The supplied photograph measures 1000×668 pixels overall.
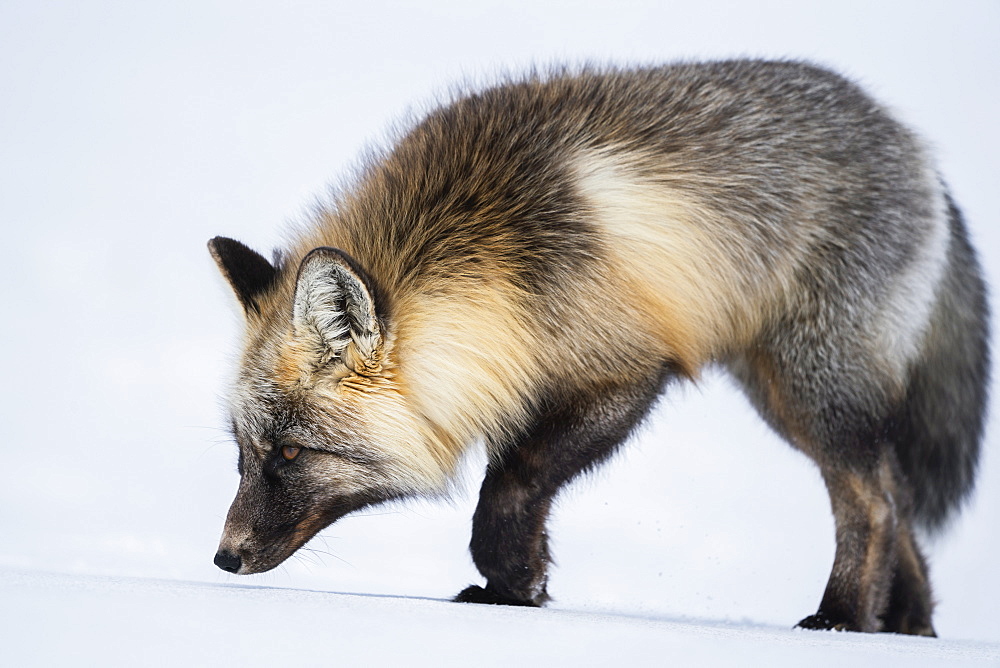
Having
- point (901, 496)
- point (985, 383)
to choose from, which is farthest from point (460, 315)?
point (985, 383)

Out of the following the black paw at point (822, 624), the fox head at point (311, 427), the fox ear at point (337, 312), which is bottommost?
the black paw at point (822, 624)

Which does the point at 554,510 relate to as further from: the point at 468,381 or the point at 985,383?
the point at 985,383

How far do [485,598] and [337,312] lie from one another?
4.43ft

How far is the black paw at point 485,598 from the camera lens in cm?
356

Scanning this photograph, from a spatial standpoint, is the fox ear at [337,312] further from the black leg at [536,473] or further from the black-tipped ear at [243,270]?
the black leg at [536,473]

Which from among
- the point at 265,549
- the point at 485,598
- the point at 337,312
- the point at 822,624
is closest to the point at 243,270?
the point at 337,312

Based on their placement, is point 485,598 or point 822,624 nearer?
point 485,598

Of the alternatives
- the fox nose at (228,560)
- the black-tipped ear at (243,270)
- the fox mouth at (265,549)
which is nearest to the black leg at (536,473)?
the fox mouth at (265,549)

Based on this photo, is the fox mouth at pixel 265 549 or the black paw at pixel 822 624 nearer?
the fox mouth at pixel 265 549

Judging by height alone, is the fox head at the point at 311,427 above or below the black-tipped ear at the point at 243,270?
below

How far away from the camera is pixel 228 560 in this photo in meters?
3.22

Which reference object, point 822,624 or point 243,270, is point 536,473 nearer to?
point 243,270

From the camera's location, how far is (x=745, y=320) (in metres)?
4.00

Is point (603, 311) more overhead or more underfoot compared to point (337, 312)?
more underfoot
